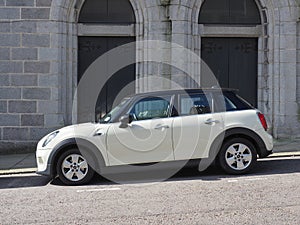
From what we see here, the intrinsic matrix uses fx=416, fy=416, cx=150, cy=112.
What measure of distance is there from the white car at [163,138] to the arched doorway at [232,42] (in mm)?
4646

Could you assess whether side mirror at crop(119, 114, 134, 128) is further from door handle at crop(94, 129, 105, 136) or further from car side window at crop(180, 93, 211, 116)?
car side window at crop(180, 93, 211, 116)

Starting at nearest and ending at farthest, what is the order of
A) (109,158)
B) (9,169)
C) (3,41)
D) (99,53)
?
(109,158), (9,169), (3,41), (99,53)

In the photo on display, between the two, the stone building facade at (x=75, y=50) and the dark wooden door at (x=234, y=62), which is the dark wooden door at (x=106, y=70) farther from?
the dark wooden door at (x=234, y=62)

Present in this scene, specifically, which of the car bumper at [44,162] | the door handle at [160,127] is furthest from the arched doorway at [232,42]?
the car bumper at [44,162]

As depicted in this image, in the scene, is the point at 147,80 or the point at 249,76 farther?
the point at 249,76

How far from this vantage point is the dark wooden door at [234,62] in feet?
40.3

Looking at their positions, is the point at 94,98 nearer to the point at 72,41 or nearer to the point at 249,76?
the point at 72,41

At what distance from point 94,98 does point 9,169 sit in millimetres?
3695

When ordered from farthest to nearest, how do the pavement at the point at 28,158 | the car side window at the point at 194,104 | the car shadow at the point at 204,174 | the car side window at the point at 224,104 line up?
the pavement at the point at 28,158
the car side window at the point at 224,104
the car side window at the point at 194,104
the car shadow at the point at 204,174

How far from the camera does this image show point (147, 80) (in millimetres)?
11727

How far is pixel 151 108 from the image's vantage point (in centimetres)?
757

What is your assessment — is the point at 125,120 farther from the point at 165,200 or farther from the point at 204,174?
the point at 204,174

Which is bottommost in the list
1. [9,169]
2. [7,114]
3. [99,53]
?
[9,169]

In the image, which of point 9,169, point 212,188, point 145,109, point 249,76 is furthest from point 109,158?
point 249,76
